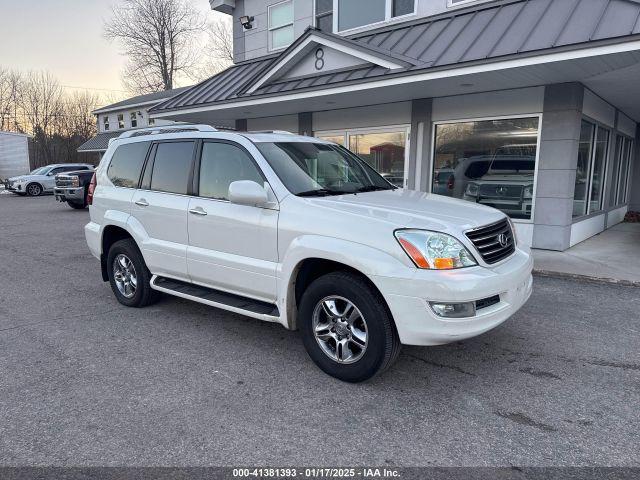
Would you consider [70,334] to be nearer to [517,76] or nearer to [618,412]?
[618,412]

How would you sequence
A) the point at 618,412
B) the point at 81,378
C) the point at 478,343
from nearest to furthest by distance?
1. the point at 618,412
2. the point at 81,378
3. the point at 478,343

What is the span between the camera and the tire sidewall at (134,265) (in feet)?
16.8


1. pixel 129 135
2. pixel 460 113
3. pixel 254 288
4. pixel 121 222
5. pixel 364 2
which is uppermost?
pixel 364 2

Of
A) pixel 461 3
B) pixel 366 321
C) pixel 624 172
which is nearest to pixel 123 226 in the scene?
pixel 366 321

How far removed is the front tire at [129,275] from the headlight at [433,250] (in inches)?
126

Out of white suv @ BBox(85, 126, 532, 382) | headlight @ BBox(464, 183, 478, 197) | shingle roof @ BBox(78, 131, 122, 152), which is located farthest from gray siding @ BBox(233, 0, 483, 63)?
shingle roof @ BBox(78, 131, 122, 152)

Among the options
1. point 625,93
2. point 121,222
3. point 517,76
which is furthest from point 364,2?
point 121,222

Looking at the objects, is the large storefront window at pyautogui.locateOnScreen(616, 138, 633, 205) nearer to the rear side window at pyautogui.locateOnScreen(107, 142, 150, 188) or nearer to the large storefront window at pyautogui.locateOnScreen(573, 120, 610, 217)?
the large storefront window at pyautogui.locateOnScreen(573, 120, 610, 217)

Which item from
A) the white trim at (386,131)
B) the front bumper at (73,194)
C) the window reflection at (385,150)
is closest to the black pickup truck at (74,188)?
the front bumper at (73,194)

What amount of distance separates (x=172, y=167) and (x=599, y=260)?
6.89m

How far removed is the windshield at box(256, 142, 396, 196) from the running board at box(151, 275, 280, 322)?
1.04m

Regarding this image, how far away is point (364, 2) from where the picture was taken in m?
10.6

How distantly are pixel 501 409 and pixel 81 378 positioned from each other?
10.4 feet

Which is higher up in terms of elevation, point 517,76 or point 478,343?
point 517,76
